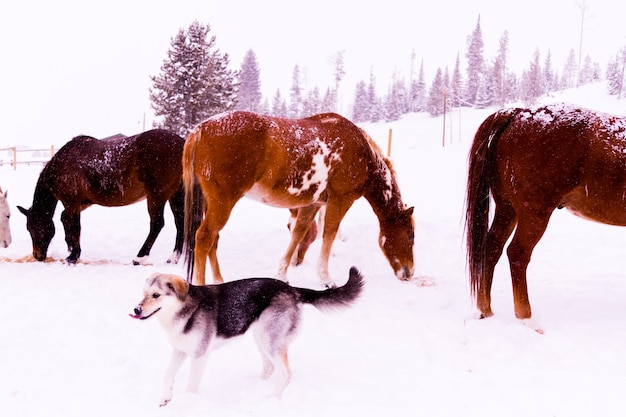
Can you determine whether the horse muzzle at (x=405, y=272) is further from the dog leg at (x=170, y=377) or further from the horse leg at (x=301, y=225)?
the dog leg at (x=170, y=377)

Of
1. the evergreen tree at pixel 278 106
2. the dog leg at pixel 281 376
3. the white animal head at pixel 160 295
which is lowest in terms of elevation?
the dog leg at pixel 281 376

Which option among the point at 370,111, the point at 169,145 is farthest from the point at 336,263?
the point at 370,111

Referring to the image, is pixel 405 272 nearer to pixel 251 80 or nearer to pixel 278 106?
pixel 251 80

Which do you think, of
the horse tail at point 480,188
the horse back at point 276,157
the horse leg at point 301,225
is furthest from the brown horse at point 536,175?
the horse leg at point 301,225

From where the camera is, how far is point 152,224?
7.81 m

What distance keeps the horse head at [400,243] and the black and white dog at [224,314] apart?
312 cm

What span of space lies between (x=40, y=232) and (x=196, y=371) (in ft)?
19.0

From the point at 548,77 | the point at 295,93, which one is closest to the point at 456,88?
the point at 295,93

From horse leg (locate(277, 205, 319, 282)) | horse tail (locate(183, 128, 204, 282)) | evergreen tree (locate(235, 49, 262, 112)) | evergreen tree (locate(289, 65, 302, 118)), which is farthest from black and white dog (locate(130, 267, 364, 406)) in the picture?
evergreen tree (locate(289, 65, 302, 118))

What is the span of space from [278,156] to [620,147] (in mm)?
3681

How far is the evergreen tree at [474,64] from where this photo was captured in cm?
6291

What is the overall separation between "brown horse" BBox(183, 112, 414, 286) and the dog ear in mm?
2341

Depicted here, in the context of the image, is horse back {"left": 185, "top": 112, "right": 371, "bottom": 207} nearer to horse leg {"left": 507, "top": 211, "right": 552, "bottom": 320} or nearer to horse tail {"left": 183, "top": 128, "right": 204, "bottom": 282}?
horse tail {"left": 183, "top": 128, "right": 204, "bottom": 282}

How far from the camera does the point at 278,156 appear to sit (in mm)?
5832
